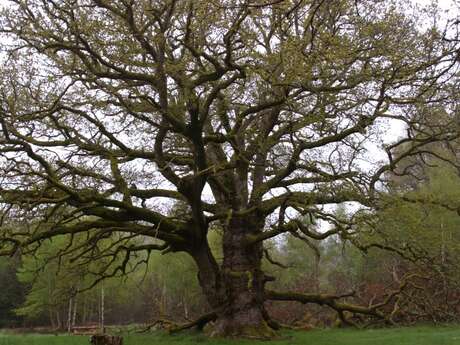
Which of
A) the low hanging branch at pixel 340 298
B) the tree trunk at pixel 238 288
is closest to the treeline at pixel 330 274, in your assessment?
the low hanging branch at pixel 340 298

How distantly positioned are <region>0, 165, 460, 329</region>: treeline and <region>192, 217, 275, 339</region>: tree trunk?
1499 millimetres

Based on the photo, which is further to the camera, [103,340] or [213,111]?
[213,111]

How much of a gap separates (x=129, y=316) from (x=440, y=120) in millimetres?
43781

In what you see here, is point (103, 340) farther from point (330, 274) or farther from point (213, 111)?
point (330, 274)

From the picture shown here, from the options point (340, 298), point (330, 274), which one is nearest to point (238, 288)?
point (340, 298)

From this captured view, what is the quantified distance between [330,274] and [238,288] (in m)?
21.0

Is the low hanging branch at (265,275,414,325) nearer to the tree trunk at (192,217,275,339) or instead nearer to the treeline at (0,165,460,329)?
the treeline at (0,165,460,329)

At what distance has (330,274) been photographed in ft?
125

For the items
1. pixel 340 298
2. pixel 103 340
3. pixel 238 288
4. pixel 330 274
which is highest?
pixel 330 274

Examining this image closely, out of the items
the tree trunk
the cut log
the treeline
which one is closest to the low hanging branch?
the treeline

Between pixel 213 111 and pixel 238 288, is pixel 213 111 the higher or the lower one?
the higher one

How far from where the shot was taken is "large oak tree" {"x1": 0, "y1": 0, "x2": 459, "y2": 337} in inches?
540

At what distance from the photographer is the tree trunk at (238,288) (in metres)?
18.0

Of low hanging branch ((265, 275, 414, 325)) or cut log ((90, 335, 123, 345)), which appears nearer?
cut log ((90, 335, 123, 345))
